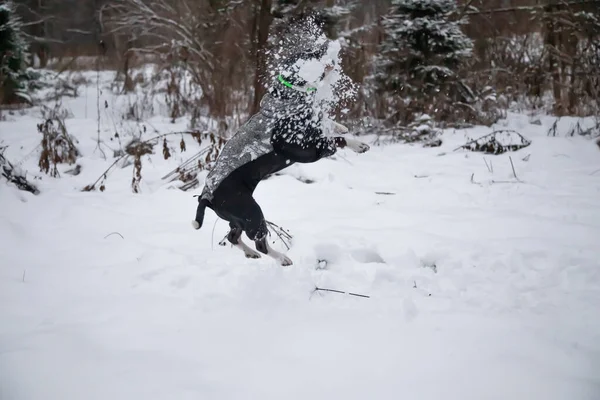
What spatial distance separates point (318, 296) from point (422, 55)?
5.72 m

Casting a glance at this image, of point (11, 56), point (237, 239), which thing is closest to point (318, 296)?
point (237, 239)

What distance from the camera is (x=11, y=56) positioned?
8680mm

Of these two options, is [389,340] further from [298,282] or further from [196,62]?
[196,62]

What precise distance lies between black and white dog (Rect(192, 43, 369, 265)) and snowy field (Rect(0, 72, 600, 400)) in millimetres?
483

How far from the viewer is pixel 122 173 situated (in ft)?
15.9

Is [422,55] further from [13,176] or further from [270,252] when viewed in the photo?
[13,176]

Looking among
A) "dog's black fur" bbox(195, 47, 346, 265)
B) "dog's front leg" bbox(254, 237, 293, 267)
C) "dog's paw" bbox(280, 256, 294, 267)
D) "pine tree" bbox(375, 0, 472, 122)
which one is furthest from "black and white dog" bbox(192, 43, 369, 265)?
"pine tree" bbox(375, 0, 472, 122)

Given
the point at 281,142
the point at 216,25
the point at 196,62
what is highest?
the point at 216,25

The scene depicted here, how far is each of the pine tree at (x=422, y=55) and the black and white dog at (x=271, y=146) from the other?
523 cm

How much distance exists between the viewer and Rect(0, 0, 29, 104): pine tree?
8758 millimetres

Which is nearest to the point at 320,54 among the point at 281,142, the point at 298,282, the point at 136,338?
the point at 281,142

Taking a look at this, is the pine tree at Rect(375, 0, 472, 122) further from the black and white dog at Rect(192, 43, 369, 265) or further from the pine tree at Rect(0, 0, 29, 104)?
the pine tree at Rect(0, 0, 29, 104)

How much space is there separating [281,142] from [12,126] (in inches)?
274

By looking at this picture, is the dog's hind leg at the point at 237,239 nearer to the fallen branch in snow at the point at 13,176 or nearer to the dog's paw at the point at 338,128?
the dog's paw at the point at 338,128
